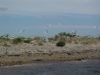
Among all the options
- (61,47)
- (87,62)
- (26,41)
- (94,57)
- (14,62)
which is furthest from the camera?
(26,41)

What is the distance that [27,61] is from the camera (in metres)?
63.4

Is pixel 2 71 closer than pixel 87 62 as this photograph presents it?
Yes

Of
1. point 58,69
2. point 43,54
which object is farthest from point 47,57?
point 58,69

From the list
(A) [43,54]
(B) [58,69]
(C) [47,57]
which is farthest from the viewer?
(A) [43,54]

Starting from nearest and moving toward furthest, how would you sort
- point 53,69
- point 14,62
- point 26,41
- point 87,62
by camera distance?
1. point 53,69
2. point 14,62
3. point 87,62
4. point 26,41

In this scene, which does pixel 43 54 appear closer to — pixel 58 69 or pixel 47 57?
pixel 47 57

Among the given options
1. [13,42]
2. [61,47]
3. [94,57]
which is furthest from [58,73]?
[13,42]

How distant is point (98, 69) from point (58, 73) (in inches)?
317

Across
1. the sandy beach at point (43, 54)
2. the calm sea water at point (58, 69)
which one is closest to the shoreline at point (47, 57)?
the sandy beach at point (43, 54)

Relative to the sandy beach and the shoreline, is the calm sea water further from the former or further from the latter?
the sandy beach

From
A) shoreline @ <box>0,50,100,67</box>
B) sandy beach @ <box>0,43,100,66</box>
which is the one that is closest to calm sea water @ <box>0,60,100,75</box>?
shoreline @ <box>0,50,100,67</box>

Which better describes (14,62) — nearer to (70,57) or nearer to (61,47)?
(70,57)

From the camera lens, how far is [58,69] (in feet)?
187

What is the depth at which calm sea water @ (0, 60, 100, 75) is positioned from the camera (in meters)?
52.2
